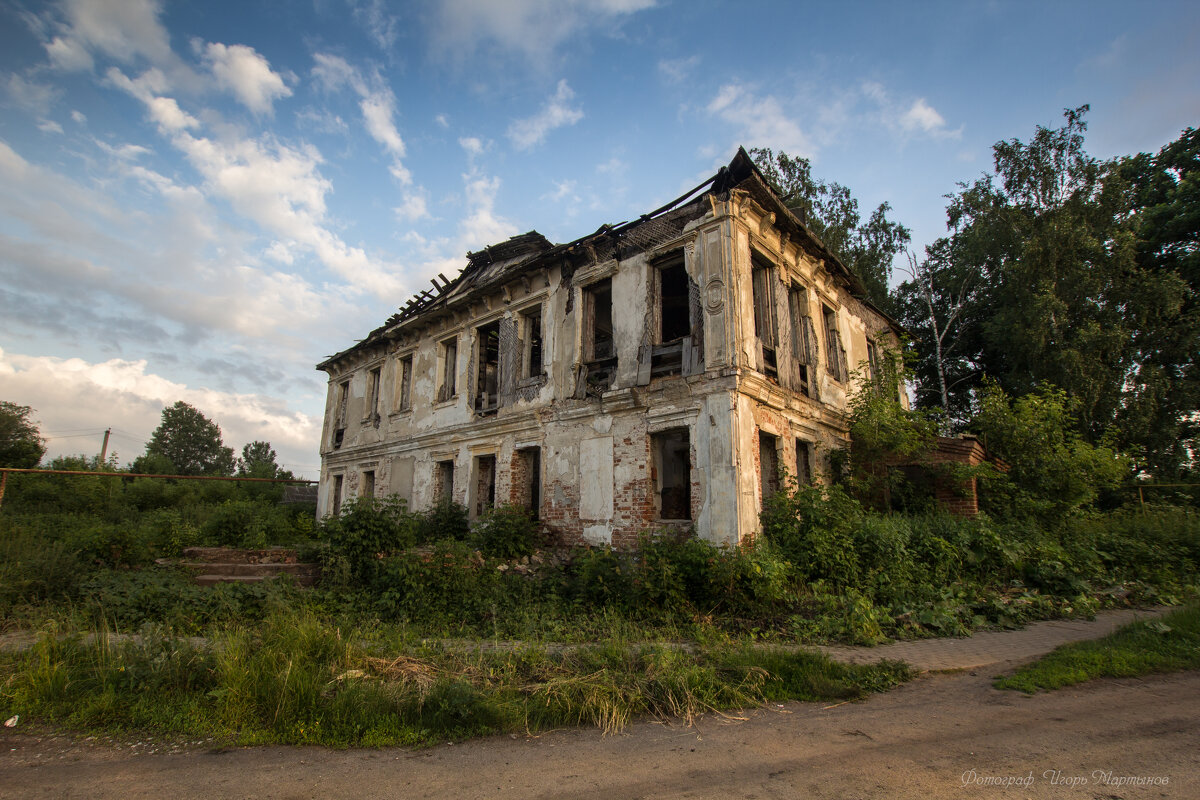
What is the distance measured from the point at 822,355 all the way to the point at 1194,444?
14.4m

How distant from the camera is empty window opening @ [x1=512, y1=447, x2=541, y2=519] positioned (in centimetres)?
1231

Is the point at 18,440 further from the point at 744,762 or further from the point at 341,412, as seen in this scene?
the point at 744,762

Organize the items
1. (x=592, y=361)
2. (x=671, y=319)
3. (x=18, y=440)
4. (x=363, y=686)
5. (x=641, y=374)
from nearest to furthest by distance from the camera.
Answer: (x=363, y=686) < (x=641, y=374) < (x=592, y=361) < (x=671, y=319) < (x=18, y=440)

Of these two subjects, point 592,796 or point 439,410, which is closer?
point 592,796

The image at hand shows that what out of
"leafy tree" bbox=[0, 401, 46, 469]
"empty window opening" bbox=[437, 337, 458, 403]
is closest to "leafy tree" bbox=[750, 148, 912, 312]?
"empty window opening" bbox=[437, 337, 458, 403]

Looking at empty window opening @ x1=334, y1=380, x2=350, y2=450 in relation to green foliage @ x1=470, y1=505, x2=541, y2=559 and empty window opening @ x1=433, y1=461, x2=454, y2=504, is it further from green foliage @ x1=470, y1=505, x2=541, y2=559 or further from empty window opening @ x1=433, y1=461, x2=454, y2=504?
green foliage @ x1=470, y1=505, x2=541, y2=559

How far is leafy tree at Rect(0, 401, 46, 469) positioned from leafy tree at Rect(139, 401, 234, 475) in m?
23.8

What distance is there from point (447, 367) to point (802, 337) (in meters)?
9.48

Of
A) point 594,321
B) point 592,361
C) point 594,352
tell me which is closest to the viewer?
point 592,361

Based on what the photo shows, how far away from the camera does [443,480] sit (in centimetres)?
1470

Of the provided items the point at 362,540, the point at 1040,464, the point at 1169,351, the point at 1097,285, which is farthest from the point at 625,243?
the point at 1169,351

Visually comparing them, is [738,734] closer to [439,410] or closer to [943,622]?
[943,622]

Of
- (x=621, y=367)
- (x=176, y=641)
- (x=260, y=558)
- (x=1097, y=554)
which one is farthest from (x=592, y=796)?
(x=1097, y=554)

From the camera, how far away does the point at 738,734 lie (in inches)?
153
